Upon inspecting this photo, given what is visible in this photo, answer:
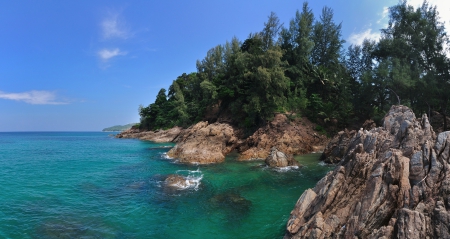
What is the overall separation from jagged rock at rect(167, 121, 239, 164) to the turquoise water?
3.69m

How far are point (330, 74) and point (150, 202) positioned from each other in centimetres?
4638

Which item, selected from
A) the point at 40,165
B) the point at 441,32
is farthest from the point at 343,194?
the point at 441,32

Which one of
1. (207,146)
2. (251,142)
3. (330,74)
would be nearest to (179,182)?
(207,146)

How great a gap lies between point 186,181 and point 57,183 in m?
12.8

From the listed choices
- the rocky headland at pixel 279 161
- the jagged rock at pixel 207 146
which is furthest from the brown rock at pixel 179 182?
the rocky headland at pixel 279 161

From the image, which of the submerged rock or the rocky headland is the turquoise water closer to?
the submerged rock

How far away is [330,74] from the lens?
167 ft

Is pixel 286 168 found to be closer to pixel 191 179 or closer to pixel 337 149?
pixel 337 149

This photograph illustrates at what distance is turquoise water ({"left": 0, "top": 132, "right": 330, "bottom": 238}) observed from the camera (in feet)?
43.9

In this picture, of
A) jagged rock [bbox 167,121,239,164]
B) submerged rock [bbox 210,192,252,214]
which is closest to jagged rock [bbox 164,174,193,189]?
submerged rock [bbox 210,192,252,214]

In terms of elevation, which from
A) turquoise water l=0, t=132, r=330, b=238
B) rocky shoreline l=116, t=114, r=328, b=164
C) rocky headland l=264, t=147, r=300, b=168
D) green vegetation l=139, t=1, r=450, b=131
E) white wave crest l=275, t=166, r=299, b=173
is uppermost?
green vegetation l=139, t=1, r=450, b=131

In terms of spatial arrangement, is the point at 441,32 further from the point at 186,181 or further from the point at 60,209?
the point at 60,209

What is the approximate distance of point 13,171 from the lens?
28.8 meters

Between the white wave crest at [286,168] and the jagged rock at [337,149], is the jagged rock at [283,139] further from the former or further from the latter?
the white wave crest at [286,168]
